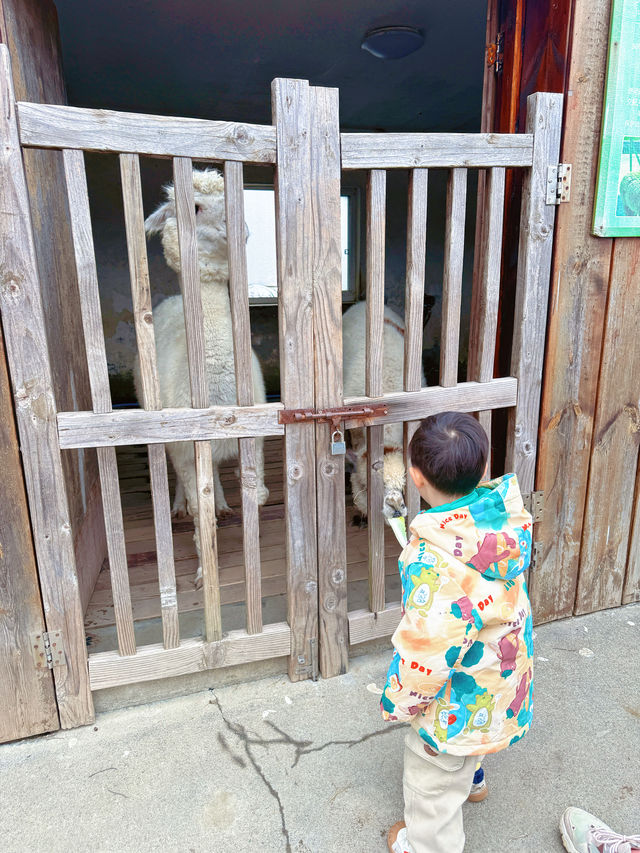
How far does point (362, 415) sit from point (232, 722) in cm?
125

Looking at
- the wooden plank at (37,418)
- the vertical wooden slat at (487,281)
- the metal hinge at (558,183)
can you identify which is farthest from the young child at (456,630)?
the metal hinge at (558,183)

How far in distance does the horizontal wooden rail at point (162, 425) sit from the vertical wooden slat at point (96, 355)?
54mm

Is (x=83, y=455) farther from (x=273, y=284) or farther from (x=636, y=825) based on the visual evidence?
(x=273, y=284)

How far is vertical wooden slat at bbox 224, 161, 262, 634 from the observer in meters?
1.86

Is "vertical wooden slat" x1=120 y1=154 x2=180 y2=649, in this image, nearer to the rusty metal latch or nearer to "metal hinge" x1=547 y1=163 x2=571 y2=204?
the rusty metal latch

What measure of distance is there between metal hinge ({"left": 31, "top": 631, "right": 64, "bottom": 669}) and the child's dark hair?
1.46m

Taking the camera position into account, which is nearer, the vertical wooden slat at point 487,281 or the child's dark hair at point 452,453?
the child's dark hair at point 452,453

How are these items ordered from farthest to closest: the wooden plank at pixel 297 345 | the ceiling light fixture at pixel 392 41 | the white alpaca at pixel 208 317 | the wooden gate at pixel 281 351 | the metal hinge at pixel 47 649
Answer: the ceiling light fixture at pixel 392 41 < the white alpaca at pixel 208 317 < the metal hinge at pixel 47 649 < the wooden plank at pixel 297 345 < the wooden gate at pixel 281 351

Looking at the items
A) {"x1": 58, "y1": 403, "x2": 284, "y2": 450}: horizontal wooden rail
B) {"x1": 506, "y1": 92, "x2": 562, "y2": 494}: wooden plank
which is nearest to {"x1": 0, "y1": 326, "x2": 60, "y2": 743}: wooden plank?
{"x1": 58, "y1": 403, "x2": 284, "y2": 450}: horizontal wooden rail

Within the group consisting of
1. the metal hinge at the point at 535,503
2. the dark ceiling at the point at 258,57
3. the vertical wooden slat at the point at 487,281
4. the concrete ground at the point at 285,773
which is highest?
the dark ceiling at the point at 258,57

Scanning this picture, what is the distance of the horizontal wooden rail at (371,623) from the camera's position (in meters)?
2.34

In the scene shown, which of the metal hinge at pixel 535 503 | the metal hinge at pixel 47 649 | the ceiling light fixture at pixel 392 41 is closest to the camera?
the metal hinge at pixel 47 649

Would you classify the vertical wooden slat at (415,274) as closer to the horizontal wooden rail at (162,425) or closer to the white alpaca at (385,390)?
the white alpaca at (385,390)

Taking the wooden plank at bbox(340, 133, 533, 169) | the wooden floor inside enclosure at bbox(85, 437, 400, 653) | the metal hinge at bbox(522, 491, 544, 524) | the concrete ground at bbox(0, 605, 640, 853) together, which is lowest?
the concrete ground at bbox(0, 605, 640, 853)
